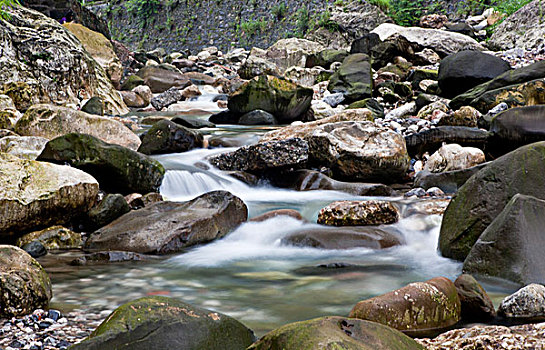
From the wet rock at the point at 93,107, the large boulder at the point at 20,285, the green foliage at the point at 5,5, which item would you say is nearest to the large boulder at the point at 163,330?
the large boulder at the point at 20,285

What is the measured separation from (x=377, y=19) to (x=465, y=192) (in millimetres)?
21516

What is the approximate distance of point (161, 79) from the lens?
62.8 ft

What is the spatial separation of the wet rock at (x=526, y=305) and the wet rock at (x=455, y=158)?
5063 mm

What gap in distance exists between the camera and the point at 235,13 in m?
32.4

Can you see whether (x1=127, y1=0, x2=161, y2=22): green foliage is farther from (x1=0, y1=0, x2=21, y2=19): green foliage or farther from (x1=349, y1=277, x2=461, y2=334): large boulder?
(x1=349, y1=277, x2=461, y2=334): large boulder

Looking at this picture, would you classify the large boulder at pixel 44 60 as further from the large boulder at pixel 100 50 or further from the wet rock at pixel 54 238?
the wet rock at pixel 54 238

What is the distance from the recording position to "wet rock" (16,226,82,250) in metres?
5.16

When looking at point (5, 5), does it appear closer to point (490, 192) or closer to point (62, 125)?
point (62, 125)

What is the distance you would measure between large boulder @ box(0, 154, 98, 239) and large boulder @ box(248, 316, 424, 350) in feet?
12.7

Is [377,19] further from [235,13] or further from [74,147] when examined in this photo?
[74,147]

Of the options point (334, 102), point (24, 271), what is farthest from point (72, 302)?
point (334, 102)

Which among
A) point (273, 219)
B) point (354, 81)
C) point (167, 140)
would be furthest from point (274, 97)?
point (273, 219)

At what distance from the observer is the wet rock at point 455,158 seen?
25.7ft

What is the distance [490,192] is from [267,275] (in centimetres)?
214
